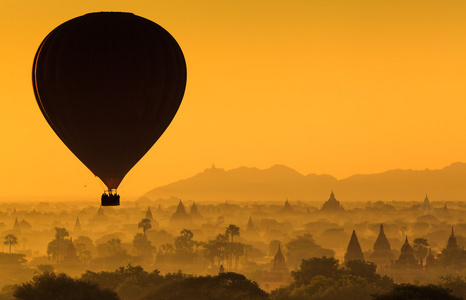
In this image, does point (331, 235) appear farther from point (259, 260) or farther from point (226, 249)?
point (226, 249)

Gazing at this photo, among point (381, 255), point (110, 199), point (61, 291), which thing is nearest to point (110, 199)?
point (110, 199)

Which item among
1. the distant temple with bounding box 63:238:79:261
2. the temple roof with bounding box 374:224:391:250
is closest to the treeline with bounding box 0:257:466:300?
the temple roof with bounding box 374:224:391:250

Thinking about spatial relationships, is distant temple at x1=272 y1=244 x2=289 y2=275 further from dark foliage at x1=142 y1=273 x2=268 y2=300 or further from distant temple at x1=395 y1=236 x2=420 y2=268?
dark foliage at x1=142 y1=273 x2=268 y2=300

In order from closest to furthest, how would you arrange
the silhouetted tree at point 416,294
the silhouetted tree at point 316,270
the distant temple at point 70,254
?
the silhouetted tree at point 416,294
the silhouetted tree at point 316,270
the distant temple at point 70,254

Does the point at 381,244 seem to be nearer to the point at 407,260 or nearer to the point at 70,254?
the point at 407,260

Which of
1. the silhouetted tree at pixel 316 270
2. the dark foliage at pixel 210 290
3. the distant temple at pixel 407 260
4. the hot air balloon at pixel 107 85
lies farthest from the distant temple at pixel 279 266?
the hot air balloon at pixel 107 85

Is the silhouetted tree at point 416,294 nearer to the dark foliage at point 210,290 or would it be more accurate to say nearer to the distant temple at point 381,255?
the dark foliage at point 210,290
